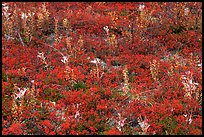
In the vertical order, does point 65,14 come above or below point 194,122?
above

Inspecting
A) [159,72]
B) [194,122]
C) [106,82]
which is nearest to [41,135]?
[106,82]

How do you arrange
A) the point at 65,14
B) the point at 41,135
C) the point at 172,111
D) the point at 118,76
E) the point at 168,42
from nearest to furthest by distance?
1. the point at 41,135
2. the point at 172,111
3. the point at 118,76
4. the point at 168,42
5. the point at 65,14

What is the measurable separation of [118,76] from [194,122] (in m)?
3.61

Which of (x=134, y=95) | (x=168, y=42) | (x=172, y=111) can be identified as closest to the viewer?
(x=172, y=111)

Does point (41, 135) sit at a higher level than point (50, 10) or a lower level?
lower

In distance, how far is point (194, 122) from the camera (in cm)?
962

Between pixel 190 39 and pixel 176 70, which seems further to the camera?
pixel 190 39

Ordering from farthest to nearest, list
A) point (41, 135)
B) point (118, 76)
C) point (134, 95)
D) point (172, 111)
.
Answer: point (118, 76) < point (134, 95) < point (172, 111) < point (41, 135)

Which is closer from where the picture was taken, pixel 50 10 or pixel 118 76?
pixel 118 76

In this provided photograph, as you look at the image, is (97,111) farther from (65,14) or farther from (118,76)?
(65,14)

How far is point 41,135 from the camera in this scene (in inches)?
372

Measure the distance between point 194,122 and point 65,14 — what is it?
9886 mm

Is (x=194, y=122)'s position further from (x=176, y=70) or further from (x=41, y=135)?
(x=41, y=135)

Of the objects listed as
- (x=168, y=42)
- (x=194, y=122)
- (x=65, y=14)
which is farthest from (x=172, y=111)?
(x=65, y=14)
